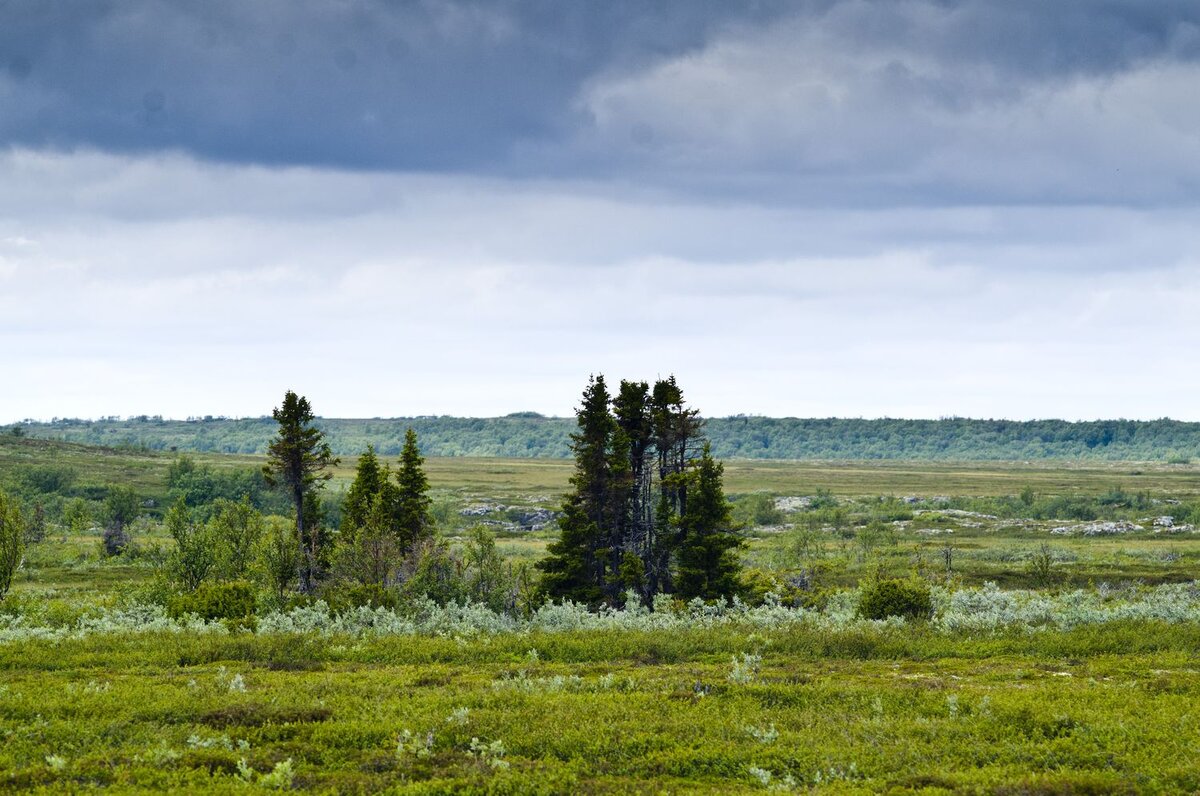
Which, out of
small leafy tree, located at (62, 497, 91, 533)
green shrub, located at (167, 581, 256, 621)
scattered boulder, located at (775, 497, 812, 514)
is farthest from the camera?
scattered boulder, located at (775, 497, 812, 514)

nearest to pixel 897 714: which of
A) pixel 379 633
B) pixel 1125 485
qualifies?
pixel 379 633

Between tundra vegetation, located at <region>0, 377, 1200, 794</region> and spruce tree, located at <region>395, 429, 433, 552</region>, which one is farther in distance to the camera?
spruce tree, located at <region>395, 429, 433, 552</region>

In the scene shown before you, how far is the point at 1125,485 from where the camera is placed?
17450 cm

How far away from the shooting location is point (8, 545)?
39.6 meters

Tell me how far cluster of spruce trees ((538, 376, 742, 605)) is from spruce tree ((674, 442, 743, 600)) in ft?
0.15

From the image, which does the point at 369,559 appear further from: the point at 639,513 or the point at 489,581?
the point at 639,513

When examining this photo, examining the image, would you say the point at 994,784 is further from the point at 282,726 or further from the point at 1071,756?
the point at 282,726

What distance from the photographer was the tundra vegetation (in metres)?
13.6

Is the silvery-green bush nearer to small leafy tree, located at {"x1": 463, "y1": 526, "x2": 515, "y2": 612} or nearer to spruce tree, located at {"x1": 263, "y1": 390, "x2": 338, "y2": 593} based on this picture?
small leafy tree, located at {"x1": 463, "y1": 526, "x2": 515, "y2": 612}

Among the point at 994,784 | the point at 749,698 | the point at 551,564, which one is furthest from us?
the point at 551,564

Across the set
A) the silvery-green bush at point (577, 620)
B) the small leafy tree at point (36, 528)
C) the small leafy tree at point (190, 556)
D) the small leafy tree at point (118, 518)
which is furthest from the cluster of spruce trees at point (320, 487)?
the small leafy tree at point (36, 528)

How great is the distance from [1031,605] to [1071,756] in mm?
19090

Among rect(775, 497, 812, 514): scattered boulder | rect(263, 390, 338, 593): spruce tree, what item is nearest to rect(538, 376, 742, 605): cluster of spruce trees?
rect(263, 390, 338, 593): spruce tree

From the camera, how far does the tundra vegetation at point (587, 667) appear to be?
13.6 m
